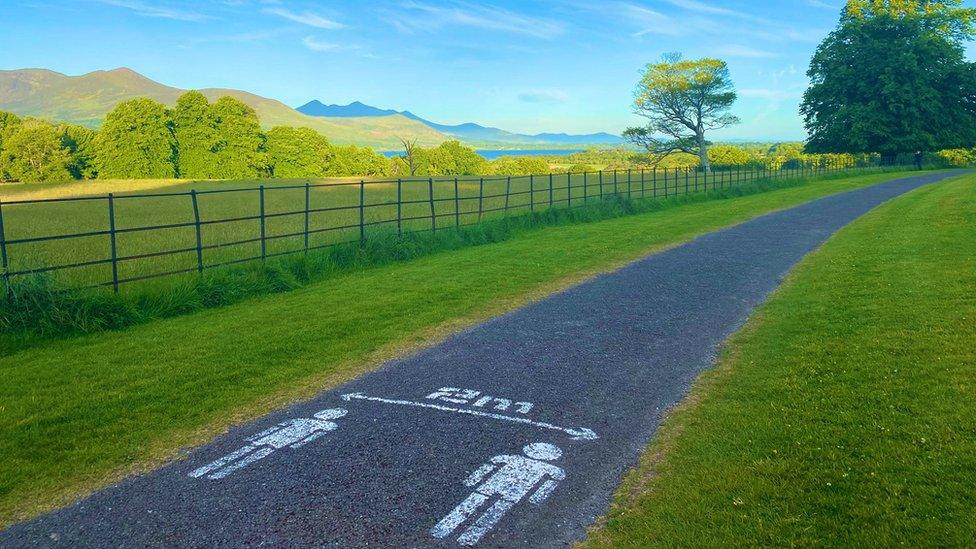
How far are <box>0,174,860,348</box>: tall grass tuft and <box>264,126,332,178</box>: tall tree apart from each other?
60.8 m

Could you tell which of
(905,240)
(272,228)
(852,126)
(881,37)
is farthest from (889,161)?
(272,228)

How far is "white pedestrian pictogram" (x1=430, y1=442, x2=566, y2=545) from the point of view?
3842mm

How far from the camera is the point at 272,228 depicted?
21859 millimetres

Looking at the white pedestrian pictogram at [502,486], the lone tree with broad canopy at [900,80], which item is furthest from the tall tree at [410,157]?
the white pedestrian pictogram at [502,486]

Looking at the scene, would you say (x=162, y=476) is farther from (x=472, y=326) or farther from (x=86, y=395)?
(x=472, y=326)

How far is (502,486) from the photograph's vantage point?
14.1 ft

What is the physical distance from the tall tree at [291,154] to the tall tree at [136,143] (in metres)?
10.5

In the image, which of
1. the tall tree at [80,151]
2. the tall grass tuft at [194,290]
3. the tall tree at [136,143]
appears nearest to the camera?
the tall grass tuft at [194,290]

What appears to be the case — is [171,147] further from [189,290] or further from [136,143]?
A: [189,290]

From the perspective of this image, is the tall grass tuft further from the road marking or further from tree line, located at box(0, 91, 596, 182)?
tree line, located at box(0, 91, 596, 182)

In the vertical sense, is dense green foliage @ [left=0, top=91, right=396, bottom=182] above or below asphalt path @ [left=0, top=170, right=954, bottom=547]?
above

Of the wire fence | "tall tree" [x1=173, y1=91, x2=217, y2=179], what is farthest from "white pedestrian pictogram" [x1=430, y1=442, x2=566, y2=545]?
"tall tree" [x1=173, y1=91, x2=217, y2=179]

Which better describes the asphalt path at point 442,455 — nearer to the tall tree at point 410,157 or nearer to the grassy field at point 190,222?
the grassy field at point 190,222

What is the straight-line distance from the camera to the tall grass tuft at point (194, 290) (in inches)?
340
